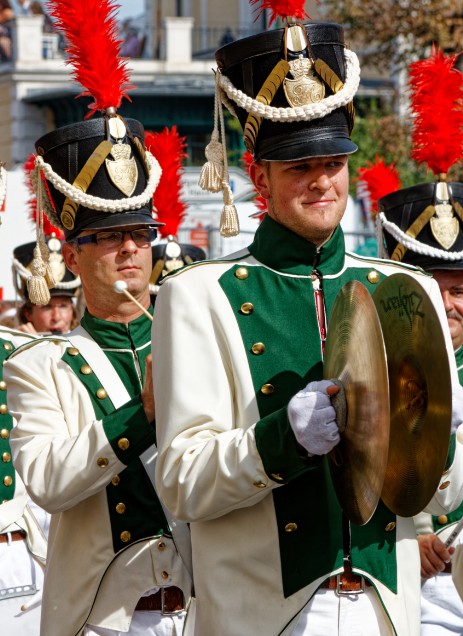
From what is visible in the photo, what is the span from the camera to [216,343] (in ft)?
13.1

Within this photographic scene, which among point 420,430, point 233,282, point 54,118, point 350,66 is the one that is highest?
point 350,66

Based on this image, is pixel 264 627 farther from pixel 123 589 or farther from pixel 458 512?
pixel 458 512

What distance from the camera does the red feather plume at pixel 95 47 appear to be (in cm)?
535

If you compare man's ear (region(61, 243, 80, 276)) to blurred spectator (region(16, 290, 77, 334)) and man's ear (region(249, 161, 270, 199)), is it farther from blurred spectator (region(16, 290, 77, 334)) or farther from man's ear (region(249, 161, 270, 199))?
blurred spectator (region(16, 290, 77, 334))

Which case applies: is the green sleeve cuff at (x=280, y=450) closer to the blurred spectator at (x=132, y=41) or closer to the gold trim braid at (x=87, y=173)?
the gold trim braid at (x=87, y=173)

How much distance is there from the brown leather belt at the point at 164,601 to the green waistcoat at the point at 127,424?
0.66 feet

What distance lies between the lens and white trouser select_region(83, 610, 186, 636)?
493 centimetres

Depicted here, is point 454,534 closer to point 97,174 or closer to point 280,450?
point 280,450

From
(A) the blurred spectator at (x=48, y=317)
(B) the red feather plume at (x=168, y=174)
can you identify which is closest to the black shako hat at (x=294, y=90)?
(B) the red feather plume at (x=168, y=174)

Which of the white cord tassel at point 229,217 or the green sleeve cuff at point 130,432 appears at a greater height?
the white cord tassel at point 229,217

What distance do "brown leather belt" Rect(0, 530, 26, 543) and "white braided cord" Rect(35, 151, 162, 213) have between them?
1449 millimetres

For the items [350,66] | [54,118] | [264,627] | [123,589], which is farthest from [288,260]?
[54,118]

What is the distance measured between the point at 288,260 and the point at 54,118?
3024 cm

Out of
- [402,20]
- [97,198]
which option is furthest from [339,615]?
[402,20]
